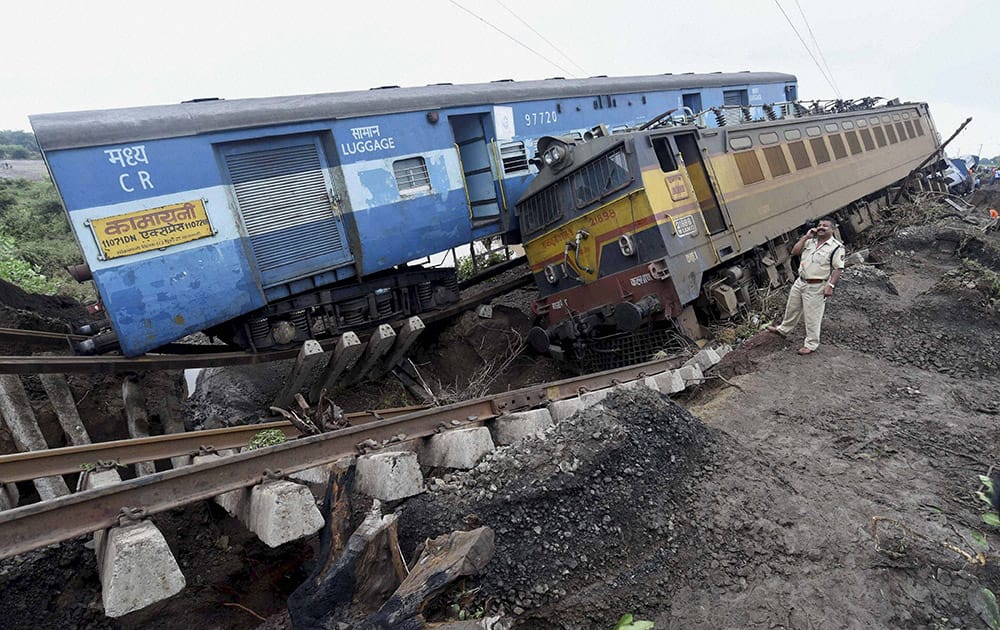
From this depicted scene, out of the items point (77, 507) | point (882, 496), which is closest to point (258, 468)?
point (77, 507)

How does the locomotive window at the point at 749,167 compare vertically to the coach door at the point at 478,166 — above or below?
below

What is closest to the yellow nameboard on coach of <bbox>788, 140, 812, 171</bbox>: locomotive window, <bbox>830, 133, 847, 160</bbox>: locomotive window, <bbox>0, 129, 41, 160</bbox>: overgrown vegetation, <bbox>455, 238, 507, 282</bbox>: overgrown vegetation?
<bbox>455, 238, 507, 282</bbox>: overgrown vegetation

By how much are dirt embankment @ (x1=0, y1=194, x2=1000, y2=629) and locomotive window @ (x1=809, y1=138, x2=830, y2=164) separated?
7.00 meters

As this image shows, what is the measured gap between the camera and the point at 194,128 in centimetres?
654

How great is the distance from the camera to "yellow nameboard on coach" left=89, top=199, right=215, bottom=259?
591 centimetres

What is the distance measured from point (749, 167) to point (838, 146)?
4.35 metres

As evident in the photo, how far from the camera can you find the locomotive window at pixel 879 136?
13.5 metres

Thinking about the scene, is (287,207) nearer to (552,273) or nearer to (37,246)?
(552,273)

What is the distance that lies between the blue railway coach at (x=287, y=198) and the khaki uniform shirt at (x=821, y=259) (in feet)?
16.4

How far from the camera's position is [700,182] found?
8.09 meters

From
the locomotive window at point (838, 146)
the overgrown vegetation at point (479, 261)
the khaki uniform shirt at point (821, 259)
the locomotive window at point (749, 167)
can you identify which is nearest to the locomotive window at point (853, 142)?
the locomotive window at point (838, 146)

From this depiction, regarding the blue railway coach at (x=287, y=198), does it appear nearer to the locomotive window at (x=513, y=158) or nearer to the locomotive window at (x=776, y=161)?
the locomotive window at (x=513, y=158)

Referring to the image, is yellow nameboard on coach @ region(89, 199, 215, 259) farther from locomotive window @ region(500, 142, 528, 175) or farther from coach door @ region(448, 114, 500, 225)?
locomotive window @ region(500, 142, 528, 175)

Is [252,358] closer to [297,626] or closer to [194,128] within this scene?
[194,128]
